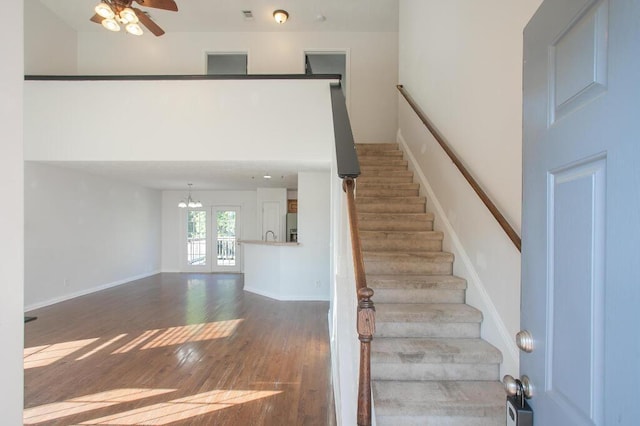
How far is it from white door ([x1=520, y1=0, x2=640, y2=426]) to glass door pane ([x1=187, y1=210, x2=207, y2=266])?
9.82 metres

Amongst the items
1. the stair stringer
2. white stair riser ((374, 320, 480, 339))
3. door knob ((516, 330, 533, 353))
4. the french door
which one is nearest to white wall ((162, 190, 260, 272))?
the french door

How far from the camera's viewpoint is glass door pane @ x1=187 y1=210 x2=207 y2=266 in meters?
9.77

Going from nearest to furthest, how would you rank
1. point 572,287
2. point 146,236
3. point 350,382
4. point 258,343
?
point 572,287
point 350,382
point 258,343
point 146,236

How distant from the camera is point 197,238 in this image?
388 inches

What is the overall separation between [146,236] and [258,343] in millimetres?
6329

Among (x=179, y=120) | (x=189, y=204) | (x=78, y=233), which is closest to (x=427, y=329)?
(x=179, y=120)

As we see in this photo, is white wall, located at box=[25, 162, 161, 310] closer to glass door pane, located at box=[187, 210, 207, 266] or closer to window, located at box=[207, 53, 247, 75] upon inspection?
glass door pane, located at box=[187, 210, 207, 266]

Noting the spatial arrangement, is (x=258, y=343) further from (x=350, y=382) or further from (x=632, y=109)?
(x=632, y=109)

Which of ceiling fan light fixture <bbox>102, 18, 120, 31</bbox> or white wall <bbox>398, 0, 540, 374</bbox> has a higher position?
ceiling fan light fixture <bbox>102, 18, 120, 31</bbox>

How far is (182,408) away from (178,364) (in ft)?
2.87

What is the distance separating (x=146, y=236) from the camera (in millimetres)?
8867

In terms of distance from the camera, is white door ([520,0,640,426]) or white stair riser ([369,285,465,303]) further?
white stair riser ([369,285,465,303])

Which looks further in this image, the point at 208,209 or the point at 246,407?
the point at 208,209

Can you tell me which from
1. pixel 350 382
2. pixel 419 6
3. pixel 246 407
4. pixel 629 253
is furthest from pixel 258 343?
pixel 419 6
